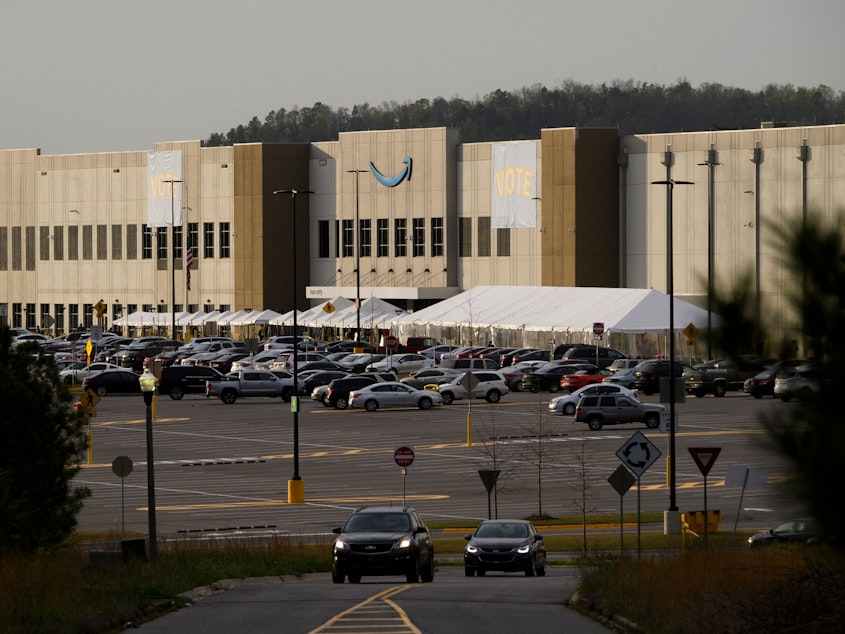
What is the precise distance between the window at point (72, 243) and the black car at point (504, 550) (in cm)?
10763

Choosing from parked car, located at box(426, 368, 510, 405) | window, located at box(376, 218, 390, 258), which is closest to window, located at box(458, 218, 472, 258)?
window, located at box(376, 218, 390, 258)

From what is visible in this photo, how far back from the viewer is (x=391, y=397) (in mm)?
67875

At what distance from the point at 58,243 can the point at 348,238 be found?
3012 centimetres

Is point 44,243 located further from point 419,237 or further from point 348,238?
point 419,237

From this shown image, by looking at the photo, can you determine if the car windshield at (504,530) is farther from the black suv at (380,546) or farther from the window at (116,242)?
the window at (116,242)

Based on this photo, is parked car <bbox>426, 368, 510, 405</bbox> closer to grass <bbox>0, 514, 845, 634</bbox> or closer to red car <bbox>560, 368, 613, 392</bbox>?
red car <bbox>560, 368, 613, 392</bbox>

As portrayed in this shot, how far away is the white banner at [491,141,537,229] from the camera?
110125mm

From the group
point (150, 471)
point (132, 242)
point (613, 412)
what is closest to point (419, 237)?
point (132, 242)

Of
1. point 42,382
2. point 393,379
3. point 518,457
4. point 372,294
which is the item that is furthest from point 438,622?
point 372,294

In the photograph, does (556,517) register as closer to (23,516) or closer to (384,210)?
(23,516)

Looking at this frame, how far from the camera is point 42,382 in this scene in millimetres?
28203

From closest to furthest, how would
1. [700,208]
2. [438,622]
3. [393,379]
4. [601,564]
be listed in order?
1. [438,622]
2. [601,564]
3. [393,379]
4. [700,208]

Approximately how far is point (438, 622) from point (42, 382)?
12.2 metres

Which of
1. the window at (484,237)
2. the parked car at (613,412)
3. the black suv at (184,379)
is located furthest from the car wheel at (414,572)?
the window at (484,237)
